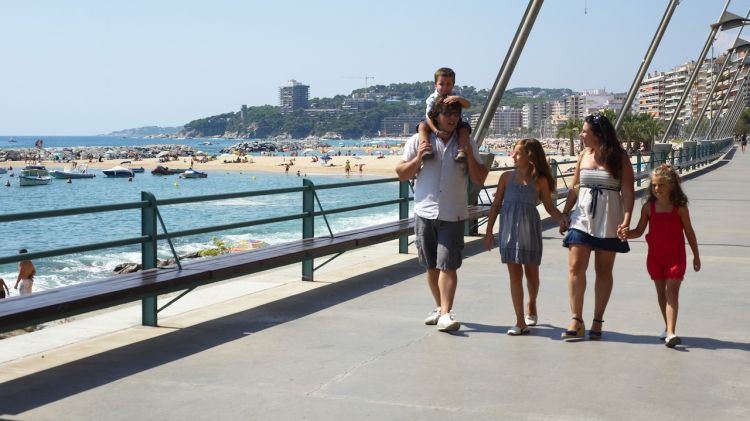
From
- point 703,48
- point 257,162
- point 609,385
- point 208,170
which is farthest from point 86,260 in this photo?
point 257,162

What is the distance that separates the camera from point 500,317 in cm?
859

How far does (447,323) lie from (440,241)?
63cm

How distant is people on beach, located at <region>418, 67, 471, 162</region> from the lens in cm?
762

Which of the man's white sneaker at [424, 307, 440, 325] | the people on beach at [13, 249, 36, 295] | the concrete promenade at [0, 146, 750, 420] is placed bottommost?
the people on beach at [13, 249, 36, 295]

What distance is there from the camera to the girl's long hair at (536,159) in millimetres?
7648

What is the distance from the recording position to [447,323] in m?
7.82

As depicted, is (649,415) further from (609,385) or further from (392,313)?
(392,313)

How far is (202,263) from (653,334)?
3785 millimetres

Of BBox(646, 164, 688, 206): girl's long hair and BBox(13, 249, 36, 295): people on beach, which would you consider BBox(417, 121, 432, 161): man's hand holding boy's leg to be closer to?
BBox(646, 164, 688, 206): girl's long hair

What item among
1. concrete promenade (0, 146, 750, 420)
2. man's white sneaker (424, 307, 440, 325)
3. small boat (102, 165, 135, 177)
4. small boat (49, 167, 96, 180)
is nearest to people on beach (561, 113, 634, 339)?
concrete promenade (0, 146, 750, 420)

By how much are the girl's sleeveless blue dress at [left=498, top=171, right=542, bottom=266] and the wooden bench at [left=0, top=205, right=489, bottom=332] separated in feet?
7.72

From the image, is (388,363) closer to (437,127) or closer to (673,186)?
(437,127)

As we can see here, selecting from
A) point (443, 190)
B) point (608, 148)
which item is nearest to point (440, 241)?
point (443, 190)

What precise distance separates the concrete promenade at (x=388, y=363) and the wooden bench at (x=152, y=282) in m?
0.37
